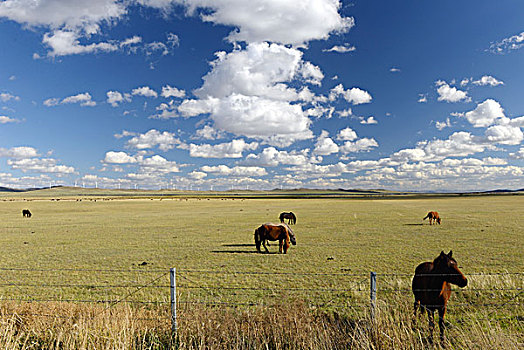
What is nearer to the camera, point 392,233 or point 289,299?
point 289,299

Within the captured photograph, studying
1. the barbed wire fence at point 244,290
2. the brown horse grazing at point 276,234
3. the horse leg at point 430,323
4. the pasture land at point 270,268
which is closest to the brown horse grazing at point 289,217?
the pasture land at point 270,268

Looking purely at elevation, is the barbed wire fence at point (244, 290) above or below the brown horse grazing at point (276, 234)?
below

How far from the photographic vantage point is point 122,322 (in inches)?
277

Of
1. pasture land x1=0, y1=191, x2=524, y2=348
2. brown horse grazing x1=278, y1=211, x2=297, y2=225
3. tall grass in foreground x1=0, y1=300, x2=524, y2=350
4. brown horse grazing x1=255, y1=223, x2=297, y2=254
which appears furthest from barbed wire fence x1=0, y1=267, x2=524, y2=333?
brown horse grazing x1=278, y1=211, x2=297, y2=225

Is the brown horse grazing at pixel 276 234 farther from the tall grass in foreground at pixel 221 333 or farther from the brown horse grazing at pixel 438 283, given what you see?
the brown horse grazing at pixel 438 283

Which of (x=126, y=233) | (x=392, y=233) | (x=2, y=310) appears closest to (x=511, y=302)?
(x=2, y=310)

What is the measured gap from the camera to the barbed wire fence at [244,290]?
10258 millimetres

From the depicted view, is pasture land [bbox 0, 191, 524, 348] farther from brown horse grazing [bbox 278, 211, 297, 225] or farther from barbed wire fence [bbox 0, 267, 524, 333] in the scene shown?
brown horse grazing [bbox 278, 211, 297, 225]

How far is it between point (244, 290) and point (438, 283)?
23.1 feet

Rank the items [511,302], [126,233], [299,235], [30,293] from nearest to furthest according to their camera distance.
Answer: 1. [511,302]
2. [30,293]
3. [299,235]
4. [126,233]

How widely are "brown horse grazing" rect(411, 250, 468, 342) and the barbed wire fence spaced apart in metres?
1.46

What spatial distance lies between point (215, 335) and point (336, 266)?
35.0 feet

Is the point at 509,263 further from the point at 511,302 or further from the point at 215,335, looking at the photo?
the point at 215,335

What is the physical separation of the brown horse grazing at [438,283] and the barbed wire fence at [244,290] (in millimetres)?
1464
